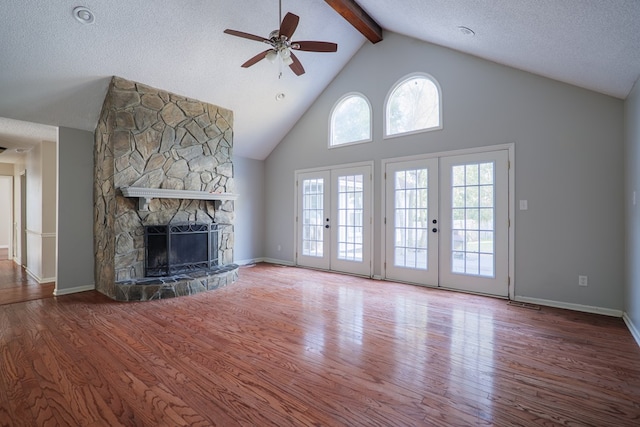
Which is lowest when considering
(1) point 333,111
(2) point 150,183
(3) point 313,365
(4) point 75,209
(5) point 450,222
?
(3) point 313,365

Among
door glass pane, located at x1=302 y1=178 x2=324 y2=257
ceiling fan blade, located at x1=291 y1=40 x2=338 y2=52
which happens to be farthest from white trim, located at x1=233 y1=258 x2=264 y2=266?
ceiling fan blade, located at x1=291 y1=40 x2=338 y2=52

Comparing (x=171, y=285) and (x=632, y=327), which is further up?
(x=171, y=285)

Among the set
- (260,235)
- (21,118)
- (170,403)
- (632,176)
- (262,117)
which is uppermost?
(262,117)

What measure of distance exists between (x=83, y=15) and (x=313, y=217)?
4.44 m

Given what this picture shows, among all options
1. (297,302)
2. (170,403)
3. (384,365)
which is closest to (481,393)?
(384,365)

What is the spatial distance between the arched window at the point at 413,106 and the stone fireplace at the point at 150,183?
2.96 meters

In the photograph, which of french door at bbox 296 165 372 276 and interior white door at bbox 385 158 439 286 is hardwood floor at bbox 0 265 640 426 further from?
french door at bbox 296 165 372 276

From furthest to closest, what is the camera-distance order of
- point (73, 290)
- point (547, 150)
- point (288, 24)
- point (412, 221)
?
1. point (412, 221)
2. point (73, 290)
3. point (547, 150)
4. point (288, 24)

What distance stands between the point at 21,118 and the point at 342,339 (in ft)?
16.2

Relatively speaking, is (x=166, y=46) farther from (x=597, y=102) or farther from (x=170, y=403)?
(x=597, y=102)

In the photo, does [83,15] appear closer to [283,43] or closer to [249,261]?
[283,43]

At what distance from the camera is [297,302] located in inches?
160

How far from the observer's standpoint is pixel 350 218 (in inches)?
229

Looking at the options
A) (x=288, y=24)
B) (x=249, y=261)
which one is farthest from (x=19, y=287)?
(x=288, y=24)
